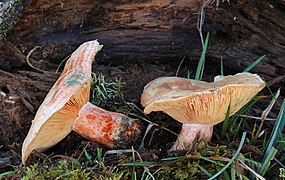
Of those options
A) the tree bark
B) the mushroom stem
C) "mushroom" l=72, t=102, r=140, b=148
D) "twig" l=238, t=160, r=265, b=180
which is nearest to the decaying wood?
the tree bark

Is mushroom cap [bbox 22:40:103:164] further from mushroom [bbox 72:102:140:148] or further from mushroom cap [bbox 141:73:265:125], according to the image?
mushroom cap [bbox 141:73:265:125]

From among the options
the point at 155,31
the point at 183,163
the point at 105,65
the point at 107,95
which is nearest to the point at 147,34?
the point at 155,31

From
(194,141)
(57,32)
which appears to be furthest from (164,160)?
(57,32)

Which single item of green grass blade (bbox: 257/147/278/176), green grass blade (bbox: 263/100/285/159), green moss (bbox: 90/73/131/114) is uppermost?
green moss (bbox: 90/73/131/114)

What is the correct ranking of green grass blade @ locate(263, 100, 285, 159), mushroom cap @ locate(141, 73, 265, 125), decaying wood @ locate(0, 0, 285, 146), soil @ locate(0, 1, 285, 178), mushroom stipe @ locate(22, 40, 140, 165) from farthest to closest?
decaying wood @ locate(0, 0, 285, 146)
soil @ locate(0, 1, 285, 178)
green grass blade @ locate(263, 100, 285, 159)
mushroom stipe @ locate(22, 40, 140, 165)
mushroom cap @ locate(141, 73, 265, 125)

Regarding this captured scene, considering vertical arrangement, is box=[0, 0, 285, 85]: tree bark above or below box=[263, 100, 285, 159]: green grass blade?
above

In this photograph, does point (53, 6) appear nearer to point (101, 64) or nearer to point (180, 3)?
point (101, 64)

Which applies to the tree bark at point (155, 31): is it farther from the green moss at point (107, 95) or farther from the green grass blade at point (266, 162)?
the green grass blade at point (266, 162)
